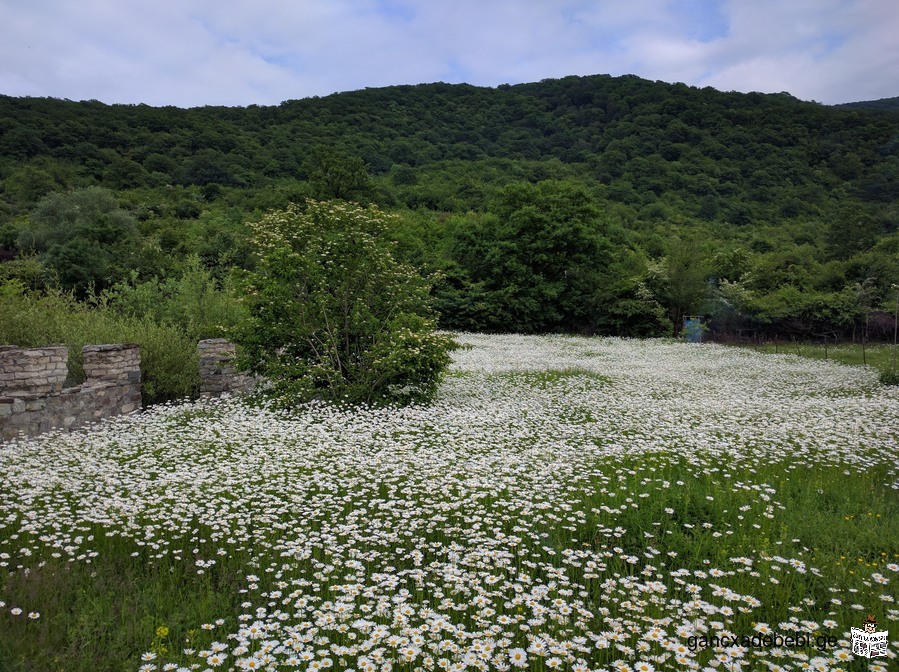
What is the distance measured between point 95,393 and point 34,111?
8569 cm

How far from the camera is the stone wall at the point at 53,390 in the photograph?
9.08 metres

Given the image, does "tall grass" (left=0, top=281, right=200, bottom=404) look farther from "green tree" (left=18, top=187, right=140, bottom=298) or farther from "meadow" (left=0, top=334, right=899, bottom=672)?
"green tree" (left=18, top=187, right=140, bottom=298)

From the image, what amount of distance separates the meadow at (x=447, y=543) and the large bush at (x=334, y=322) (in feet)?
5.86

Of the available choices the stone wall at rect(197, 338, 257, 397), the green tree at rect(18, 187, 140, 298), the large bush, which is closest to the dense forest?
the green tree at rect(18, 187, 140, 298)

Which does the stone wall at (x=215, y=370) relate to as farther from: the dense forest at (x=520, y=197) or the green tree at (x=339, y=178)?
the green tree at (x=339, y=178)

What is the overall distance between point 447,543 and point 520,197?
37067 millimetres

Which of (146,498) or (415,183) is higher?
(415,183)

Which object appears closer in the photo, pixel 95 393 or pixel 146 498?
pixel 146 498

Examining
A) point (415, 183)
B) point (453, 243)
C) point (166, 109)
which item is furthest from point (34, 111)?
point (453, 243)

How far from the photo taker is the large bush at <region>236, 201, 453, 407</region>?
37.9 ft

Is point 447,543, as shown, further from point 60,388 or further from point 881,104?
point 881,104

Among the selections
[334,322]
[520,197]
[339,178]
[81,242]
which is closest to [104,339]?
[334,322]

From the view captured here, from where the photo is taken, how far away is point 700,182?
67.5 metres

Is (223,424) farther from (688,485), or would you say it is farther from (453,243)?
(453,243)
